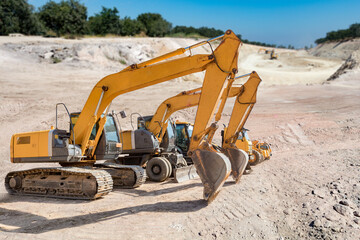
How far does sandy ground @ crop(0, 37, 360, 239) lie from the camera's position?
634cm

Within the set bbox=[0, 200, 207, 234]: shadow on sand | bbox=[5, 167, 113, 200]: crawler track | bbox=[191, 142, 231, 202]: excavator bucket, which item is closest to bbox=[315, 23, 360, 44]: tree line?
bbox=[191, 142, 231, 202]: excavator bucket

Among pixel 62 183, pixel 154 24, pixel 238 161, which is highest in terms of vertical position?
pixel 154 24

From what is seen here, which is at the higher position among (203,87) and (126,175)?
(203,87)

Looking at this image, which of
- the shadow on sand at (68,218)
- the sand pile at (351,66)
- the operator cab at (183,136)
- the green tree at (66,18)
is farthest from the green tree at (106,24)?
the shadow on sand at (68,218)

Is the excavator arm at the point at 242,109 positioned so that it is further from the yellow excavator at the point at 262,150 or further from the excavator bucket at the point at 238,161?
the yellow excavator at the point at 262,150

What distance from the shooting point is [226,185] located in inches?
376

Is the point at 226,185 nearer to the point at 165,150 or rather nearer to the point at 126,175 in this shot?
the point at 126,175

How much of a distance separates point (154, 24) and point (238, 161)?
50718mm

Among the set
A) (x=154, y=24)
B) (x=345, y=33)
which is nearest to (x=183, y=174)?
(x=154, y=24)

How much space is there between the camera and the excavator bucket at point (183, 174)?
1077cm

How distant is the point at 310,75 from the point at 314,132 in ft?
86.3

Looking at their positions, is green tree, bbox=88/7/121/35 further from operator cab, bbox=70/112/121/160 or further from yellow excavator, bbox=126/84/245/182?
operator cab, bbox=70/112/121/160

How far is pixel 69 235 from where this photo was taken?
20.3ft

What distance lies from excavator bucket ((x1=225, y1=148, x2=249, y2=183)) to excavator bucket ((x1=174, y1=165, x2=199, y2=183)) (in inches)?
74.0
